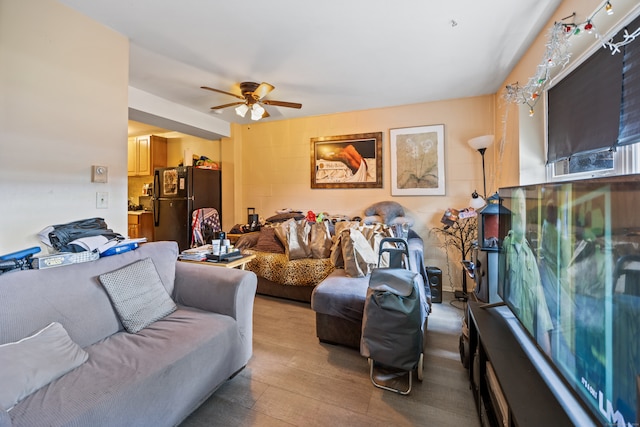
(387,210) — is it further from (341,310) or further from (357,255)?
(341,310)

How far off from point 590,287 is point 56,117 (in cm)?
287

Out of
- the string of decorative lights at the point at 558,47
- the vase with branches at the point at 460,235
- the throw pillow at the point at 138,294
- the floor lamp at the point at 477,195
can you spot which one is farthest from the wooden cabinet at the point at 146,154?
the string of decorative lights at the point at 558,47

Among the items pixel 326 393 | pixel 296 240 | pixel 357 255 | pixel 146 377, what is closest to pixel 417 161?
pixel 357 255

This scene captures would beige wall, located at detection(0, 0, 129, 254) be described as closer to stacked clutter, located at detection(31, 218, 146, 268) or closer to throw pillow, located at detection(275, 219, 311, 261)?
stacked clutter, located at detection(31, 218, 146, 268)

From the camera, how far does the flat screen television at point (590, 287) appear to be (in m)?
0.63

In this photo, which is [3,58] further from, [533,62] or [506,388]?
[533,62]

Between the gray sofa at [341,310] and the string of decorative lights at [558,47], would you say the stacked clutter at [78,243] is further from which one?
the string of decorative lights at [558,47]

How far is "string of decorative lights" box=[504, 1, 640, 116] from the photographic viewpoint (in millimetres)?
1259

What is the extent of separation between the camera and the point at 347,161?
391cm

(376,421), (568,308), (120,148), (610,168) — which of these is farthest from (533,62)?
(120,148)

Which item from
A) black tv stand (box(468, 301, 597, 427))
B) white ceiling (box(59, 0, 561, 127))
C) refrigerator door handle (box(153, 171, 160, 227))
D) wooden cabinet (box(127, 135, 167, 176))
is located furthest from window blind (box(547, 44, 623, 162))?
wooden cabinet (box(127, 135, 167, 176))

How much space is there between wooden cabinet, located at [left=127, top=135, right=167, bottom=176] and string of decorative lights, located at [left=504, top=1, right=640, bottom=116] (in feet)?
18.6

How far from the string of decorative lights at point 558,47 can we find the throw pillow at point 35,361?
9.43 feet

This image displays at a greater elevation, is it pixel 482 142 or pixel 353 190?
pixel 482 142
